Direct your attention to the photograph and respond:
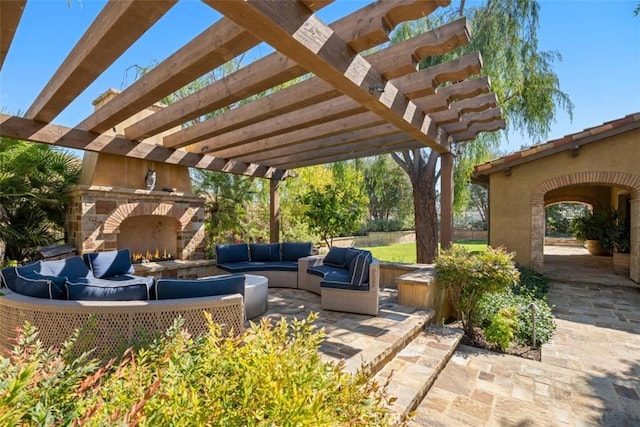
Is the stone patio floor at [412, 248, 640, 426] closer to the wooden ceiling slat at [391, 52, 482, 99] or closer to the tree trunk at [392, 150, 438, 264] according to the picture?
the tree trunk at [392, 150, 438, 264]

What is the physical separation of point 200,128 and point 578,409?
6.10 m

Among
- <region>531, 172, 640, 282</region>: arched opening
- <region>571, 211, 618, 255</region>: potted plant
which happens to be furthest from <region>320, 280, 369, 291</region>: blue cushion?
<region>571, 211, 618, 255</region>: potted plant

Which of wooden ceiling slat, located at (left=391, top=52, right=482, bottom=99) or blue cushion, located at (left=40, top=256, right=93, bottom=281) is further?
blue cushion, located at (left=40, top=256, right=93, bottom=281)

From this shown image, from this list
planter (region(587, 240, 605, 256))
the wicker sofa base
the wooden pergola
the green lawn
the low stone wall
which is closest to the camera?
the wooden pergola

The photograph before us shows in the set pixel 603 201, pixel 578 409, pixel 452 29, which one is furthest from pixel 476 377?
pixel 603 201

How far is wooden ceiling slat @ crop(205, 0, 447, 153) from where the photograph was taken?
2066 mm

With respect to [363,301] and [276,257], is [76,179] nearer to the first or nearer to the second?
[276,257]

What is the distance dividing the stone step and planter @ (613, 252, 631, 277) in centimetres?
744

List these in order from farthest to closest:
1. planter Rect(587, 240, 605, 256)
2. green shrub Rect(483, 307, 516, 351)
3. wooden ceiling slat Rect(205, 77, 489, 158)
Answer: planter Rect(587, 240, 605, 256) < green shrub Rect(483, 307, 516, 351) < wooden ceiling slat Rect(205, 77, 489, 158)

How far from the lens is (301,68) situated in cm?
311

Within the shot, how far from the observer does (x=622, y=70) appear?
257 inches

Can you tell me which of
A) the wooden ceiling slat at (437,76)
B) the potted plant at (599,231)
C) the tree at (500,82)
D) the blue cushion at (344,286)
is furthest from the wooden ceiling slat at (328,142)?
the potted plant at (599,231)

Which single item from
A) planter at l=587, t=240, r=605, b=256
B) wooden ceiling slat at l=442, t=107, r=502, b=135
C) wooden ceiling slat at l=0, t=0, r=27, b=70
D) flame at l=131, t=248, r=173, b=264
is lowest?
planter at l=587, t=240, r=605, b=256

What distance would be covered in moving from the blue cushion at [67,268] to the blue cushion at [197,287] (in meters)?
2.23
